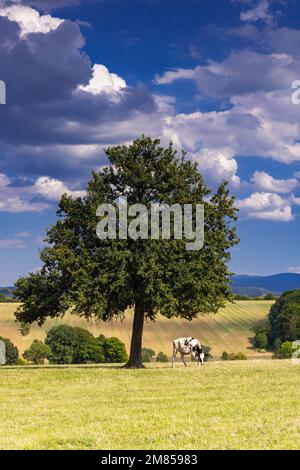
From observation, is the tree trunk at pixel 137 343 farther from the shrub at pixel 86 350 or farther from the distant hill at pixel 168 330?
the distant hill at pixel 168 330

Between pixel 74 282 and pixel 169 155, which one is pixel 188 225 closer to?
pixel 169 155

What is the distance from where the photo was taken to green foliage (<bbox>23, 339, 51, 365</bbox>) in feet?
440

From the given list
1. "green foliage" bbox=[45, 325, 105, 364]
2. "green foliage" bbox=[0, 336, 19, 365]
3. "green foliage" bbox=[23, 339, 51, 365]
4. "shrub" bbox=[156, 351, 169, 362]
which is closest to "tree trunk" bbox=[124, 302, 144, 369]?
"green foliage" bbox=[45, 325, 105, 364]

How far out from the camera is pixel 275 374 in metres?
38.6

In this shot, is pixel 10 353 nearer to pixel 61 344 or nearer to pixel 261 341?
pixel 61 344

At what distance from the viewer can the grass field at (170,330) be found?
15364 centimetres

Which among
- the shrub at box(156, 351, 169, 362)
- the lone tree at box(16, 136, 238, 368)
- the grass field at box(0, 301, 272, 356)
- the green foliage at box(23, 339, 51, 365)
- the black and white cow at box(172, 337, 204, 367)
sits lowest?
the shrub at box(156, 351, 169, 362)

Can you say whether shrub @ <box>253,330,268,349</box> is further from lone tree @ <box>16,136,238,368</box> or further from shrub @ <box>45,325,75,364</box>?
lone tree @ <box>16,136,238,368</box>

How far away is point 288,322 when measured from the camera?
14475 cm

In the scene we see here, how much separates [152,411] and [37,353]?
384 feet

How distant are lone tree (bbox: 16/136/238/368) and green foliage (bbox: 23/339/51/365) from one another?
87435mm

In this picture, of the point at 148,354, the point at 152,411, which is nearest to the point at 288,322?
the point at 148,354

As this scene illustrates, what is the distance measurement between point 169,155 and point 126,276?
11285mm

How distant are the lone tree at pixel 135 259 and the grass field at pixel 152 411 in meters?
8.04
